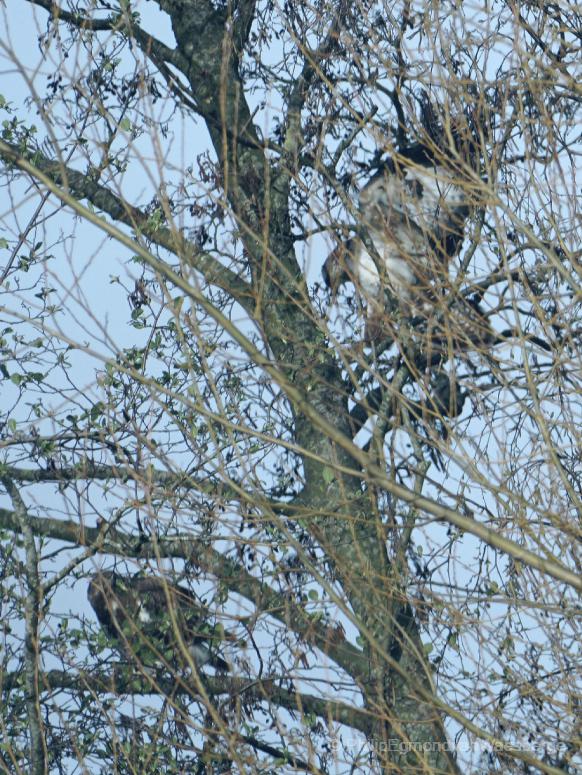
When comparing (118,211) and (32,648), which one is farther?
(118,211)

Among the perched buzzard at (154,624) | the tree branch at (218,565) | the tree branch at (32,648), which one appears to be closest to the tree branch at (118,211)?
the tree branch at (218,565)

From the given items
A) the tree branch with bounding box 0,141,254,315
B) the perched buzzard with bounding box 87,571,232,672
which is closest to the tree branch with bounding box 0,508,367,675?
the perched buzzard with bounding box 87,571,232,672

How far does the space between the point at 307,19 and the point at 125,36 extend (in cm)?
127

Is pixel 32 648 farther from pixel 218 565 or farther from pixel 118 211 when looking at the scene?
pixel 118 211

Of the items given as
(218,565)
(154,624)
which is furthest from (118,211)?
(154,624)

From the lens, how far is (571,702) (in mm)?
4770

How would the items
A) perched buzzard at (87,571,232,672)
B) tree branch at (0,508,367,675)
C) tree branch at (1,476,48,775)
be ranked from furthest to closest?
perched buzzard at (87,571,232,672), tree branch at (0,508,367,675), tree branch at (1,476,48,775)

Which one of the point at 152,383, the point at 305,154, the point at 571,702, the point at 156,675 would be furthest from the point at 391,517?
the point at 305,154

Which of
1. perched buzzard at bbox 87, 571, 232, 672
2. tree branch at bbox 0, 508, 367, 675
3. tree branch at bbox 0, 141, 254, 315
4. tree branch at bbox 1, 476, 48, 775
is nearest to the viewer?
tree branch at bbox 1, 476, 48, 775

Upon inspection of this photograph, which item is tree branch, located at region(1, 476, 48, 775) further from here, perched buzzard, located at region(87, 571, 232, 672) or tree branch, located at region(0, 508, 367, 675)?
perched buzzard, located at region(87, 571, 232, 672)

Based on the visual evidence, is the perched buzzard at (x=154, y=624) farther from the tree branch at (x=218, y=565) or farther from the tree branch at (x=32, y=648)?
the tree branch at (x=32, y=648)

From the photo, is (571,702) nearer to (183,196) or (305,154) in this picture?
(183,196)

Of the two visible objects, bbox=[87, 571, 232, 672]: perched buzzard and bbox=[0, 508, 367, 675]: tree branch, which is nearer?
bbox=[0, 508, 367, 675]: tree branch

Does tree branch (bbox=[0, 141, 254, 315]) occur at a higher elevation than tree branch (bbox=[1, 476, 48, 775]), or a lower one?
higher
